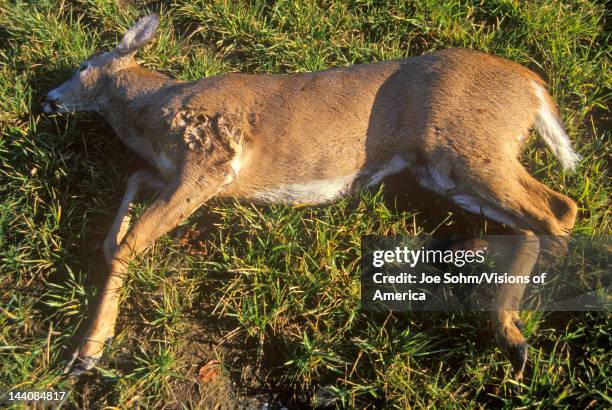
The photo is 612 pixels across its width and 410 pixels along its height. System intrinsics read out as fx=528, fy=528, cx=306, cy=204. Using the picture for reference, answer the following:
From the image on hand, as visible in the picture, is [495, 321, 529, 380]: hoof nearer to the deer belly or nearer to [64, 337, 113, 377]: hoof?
the deer belly

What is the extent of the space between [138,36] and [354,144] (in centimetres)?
197

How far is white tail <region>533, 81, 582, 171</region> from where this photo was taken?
3.55m

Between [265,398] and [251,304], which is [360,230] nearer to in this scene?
[251,304]

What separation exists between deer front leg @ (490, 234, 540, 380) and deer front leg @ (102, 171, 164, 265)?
241cm

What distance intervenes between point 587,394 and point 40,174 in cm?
392

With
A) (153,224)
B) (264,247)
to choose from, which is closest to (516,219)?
(264,247)

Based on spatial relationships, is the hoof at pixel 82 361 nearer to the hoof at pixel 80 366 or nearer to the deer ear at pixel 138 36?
the hoof at pixel 80 366

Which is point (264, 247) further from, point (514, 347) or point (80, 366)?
point (514, 347)

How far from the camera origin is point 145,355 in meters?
3.24

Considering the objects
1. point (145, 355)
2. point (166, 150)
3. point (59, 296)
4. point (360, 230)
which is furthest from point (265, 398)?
point (166, 150)

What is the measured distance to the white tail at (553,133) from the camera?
355cm

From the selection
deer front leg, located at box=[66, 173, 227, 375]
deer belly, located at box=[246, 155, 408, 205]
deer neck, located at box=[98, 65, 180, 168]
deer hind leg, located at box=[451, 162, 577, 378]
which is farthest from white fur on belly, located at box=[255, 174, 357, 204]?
deer neck, located at box=[98, 65, 180, 168]

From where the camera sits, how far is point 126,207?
3.72 m

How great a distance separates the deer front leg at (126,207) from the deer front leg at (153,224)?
12 cm
